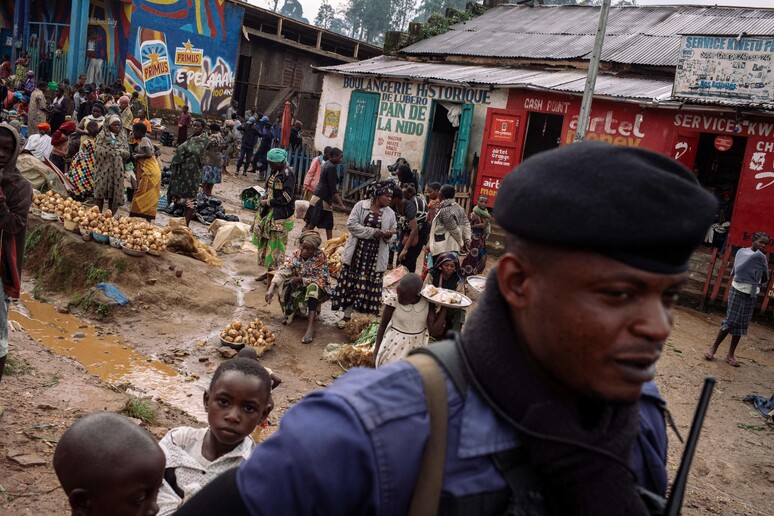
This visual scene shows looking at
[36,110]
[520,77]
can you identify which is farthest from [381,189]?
[36,110]

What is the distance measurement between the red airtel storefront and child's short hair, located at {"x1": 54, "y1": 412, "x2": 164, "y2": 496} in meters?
8.31

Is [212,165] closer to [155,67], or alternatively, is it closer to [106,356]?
[106,356]

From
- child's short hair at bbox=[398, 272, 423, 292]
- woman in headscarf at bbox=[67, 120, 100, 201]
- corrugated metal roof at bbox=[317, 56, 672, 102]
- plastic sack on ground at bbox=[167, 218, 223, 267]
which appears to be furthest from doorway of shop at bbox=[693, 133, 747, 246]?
woman in headscarf at bbox=[67, 120, 100, 201]

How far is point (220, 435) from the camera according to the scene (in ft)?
9.23

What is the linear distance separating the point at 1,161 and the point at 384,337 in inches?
145

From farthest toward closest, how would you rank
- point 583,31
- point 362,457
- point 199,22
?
point 199,22 → point 583,31 → point 362,457

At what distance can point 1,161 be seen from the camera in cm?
423

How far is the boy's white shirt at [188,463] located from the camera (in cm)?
→ 239

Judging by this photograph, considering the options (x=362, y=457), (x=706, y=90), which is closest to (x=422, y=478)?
(x=362, y=457)

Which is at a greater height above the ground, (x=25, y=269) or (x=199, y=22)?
(x=199, y=22)

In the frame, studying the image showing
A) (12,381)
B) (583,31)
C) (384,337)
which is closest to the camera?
(12,381)

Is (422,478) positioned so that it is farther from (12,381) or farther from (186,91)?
(186,91)

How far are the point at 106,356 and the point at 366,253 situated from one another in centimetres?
306

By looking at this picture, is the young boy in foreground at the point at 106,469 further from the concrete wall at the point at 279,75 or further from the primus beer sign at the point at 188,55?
the concrete wall at the point at 279,75
